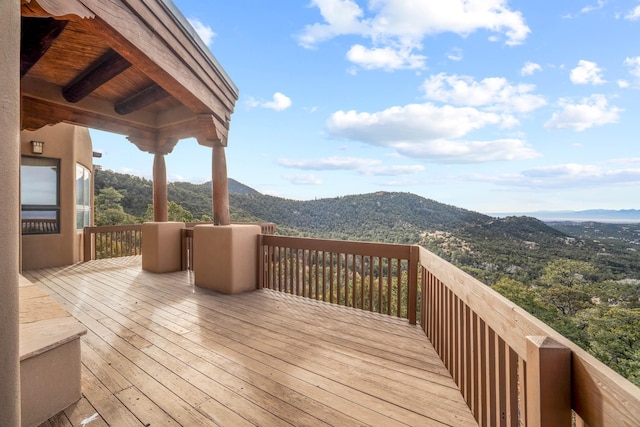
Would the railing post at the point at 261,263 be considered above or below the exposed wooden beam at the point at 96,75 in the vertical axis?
below

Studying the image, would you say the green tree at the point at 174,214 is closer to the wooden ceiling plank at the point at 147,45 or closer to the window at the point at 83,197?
the window at the point at 83,197

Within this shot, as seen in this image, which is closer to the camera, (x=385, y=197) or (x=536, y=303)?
(x=536, y=303)

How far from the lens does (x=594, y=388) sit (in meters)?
0.68

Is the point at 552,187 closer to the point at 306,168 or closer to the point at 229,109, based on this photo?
the point at 306,168

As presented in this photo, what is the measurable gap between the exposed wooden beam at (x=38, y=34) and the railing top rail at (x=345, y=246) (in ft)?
10.2

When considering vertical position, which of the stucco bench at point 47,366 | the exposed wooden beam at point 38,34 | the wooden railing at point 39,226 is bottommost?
the stucco bench at point 47,366

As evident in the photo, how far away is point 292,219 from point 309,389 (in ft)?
67.4

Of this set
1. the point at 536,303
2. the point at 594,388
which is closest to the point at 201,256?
the point at 594,388

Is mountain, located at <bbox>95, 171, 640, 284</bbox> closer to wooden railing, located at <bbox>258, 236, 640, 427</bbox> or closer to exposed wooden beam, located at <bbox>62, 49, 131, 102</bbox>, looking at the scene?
wooden railing, located at <bbox>258, 236, 640, 427</bbox>

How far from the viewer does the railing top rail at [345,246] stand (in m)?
3.15

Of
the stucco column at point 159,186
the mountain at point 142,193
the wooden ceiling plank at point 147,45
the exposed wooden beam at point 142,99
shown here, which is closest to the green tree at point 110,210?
the mountain at point 142,193

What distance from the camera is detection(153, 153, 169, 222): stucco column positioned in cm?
596

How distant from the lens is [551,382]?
81 centimetres

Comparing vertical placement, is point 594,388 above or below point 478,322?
above
